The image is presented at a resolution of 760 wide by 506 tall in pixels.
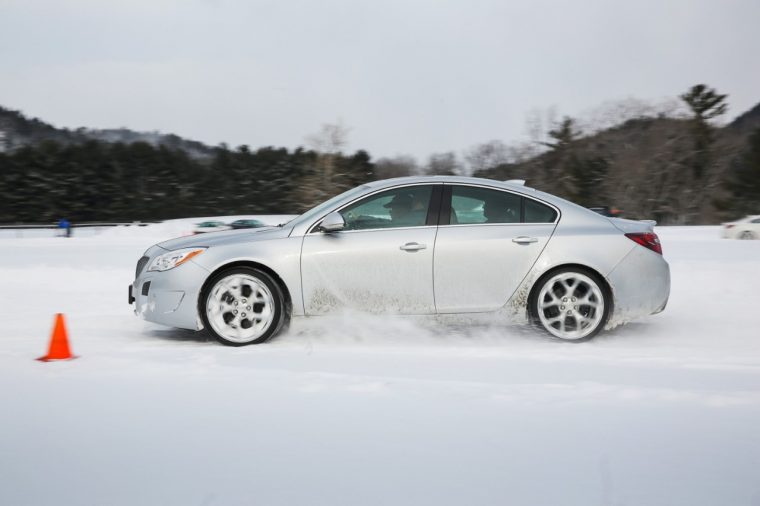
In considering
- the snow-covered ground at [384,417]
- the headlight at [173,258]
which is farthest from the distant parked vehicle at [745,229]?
the headlight at [173,258]

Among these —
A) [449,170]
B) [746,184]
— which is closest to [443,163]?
[449,170]

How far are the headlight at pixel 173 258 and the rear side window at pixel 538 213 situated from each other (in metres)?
3.02

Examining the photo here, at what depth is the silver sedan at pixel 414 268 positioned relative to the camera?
6219 millimetres

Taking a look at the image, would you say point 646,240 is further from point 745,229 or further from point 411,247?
point 745,229

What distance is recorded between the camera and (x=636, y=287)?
6434 millimetres

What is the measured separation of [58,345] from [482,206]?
3870mm

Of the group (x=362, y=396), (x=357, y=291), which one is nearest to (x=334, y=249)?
(x=357, y=291)

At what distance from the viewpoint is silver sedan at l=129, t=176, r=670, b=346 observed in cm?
622

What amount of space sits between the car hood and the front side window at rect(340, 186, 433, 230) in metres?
0.63

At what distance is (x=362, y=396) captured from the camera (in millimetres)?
4508

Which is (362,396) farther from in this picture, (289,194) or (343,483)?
(289,194)

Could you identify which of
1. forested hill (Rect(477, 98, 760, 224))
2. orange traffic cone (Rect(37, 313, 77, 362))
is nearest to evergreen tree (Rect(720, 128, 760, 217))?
forested hill (Rect(477, 98, 760, 224))

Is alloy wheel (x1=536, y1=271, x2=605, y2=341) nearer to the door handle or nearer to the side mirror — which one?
the door handle

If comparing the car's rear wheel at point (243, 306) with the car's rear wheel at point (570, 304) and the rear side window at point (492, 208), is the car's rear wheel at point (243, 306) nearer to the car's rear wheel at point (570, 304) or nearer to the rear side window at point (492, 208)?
the rear side window at point (492, 208)
